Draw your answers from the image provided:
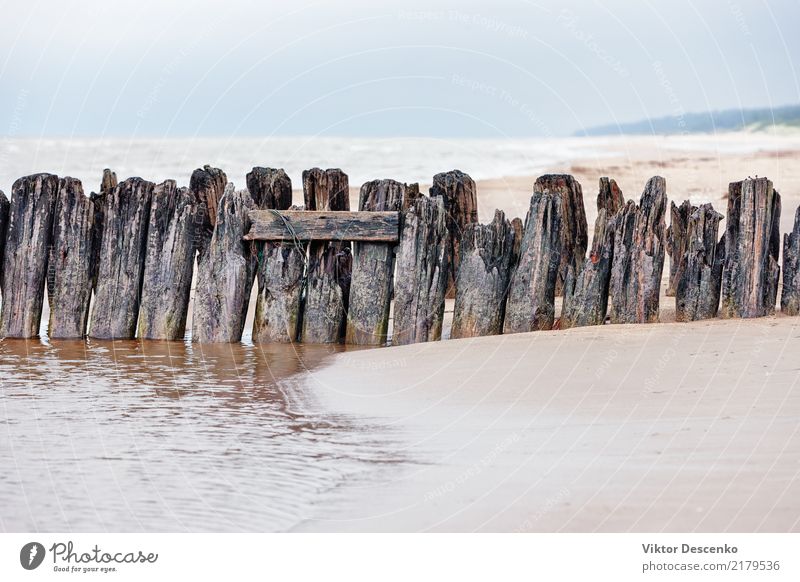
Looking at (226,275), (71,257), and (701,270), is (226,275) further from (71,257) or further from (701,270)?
(701,270)

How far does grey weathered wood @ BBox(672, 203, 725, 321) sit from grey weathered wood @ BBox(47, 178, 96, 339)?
4.92 metres

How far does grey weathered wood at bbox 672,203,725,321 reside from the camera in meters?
8.57

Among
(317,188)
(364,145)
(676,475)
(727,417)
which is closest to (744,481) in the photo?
(676,475)

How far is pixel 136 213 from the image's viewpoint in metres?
9.40

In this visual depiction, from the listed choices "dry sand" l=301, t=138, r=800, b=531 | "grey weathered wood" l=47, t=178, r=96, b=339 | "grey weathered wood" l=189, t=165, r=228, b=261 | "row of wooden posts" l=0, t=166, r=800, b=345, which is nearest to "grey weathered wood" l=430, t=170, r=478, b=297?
"row of wooden posts" l=0, t=166, r=800, b=345

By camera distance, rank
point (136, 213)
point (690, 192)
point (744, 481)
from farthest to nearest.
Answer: point (690, 192)
point (136, 213)
point (744, 481)

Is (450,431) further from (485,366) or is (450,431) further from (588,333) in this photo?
(588,333)

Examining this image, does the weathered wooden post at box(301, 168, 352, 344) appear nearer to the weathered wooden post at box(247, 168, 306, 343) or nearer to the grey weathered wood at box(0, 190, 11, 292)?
the weathered wooden post at box(247, 168, 306, 343)

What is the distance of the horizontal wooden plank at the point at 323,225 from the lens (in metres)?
8.98

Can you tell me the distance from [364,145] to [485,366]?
88.5ft

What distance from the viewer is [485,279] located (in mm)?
8828

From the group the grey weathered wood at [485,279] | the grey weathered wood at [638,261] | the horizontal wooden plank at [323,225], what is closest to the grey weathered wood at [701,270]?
the grey weathered wood at [638,261]

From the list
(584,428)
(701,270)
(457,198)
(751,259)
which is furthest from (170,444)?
(457,198)

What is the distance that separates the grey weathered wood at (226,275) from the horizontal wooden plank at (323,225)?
0.13 meters
